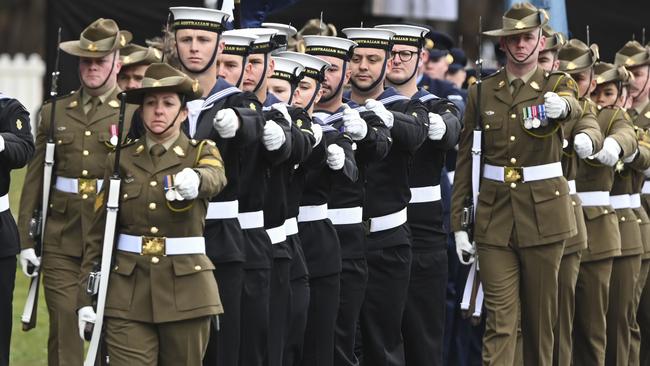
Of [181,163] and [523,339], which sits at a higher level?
[181,163]

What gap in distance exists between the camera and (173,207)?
891cm

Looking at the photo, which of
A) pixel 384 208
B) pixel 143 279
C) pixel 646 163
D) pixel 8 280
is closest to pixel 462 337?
pixel 646 163

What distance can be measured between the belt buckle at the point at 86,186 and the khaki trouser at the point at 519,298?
2.48 metres

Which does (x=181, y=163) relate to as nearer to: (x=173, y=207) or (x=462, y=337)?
(x=173, y=207)

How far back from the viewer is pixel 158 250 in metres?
8.96

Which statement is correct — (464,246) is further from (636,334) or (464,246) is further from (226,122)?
(226,122)

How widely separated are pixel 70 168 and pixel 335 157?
195 centimetres

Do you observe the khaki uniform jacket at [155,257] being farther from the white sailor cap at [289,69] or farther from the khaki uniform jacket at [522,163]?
the khaki uniform jacket at [522,163]

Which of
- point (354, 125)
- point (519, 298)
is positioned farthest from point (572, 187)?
point (354, 125)

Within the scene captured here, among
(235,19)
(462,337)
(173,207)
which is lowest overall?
(462,337)

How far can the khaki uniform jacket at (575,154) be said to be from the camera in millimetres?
12016

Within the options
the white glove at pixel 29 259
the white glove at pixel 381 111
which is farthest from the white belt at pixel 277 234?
the white glove at pixel 29 259

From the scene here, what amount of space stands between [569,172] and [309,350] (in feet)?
8.80

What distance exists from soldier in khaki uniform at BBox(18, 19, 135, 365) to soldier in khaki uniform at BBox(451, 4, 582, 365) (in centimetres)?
236
